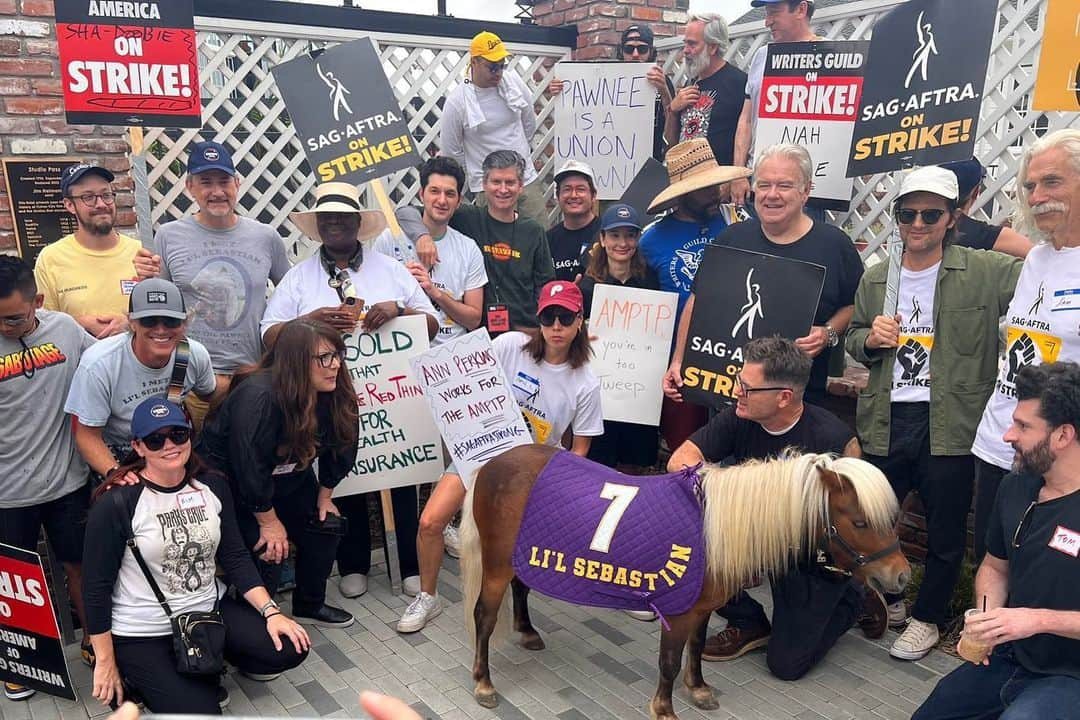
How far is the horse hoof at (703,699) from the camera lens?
3.59 meters

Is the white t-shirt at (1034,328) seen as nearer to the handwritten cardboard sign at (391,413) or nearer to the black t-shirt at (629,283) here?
the black t-shirt at (629,283)

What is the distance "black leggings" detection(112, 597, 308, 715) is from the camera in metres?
3.29

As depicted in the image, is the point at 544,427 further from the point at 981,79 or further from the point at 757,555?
the point at 981,79

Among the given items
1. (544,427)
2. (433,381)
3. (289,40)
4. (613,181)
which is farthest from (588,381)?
(289,40)

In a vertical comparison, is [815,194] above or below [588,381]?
above

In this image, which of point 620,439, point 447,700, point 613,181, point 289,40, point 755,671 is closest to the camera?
point 447,700

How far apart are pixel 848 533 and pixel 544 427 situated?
5.34 ft

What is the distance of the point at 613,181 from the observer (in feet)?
21.1

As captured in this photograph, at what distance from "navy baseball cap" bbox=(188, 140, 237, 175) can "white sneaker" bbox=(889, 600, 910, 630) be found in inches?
161

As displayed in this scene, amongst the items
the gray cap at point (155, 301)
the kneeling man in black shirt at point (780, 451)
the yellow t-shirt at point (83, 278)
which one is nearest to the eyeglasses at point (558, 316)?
the kneeling man in black shirt at point (780, 451)

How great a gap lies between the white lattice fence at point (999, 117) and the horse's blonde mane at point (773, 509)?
95.3 inches

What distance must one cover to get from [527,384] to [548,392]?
115mm

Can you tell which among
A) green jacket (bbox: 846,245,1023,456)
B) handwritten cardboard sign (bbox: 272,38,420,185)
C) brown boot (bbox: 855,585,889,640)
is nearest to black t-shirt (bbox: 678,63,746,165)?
handwritten cardboard sign (bbox: 272,38,420,185)

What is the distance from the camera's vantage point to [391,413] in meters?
4.66
